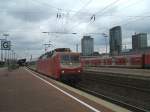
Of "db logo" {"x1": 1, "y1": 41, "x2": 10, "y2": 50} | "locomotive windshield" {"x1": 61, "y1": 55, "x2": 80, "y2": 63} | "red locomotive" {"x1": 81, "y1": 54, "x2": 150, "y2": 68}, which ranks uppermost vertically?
"db logo" {"x1": 1, "y1": 41, "x2": 10, "y2": 50}

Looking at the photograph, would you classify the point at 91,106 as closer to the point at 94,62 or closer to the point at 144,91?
the point at 144,91

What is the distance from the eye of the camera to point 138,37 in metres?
73.6

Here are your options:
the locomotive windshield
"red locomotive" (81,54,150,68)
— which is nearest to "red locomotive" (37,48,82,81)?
the locomotive windshield

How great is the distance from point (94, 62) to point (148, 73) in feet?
140

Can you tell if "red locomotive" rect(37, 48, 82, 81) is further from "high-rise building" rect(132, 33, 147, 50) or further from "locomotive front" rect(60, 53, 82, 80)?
"high-rise building" rect(132, 33, 147, 50)

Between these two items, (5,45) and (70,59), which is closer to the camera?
(70,59)

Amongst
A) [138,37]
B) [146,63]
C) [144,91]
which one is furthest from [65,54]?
[138,37]

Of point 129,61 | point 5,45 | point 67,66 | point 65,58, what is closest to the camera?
point 67,66

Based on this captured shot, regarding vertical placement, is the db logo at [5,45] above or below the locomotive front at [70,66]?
above

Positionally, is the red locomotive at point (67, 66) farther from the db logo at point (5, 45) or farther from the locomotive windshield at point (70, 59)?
the db logo at point (5, 45)

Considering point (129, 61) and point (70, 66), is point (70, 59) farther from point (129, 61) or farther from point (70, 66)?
point (129, 61)

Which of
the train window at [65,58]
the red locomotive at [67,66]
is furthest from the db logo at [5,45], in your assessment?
the train window at [65,58]

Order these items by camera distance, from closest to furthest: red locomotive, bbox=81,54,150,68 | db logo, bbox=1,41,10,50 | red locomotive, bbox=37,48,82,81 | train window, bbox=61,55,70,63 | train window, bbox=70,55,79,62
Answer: red locomotive, bbox=37,48,82,81
train window, bbox=61,55,70,63
train window, bbox=70,55,79,62
red locomotive, bbox=81,54,150,68
db logo, bbox=1,41,10,50

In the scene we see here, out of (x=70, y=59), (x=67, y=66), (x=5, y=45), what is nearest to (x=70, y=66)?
(x=67, y=66)
